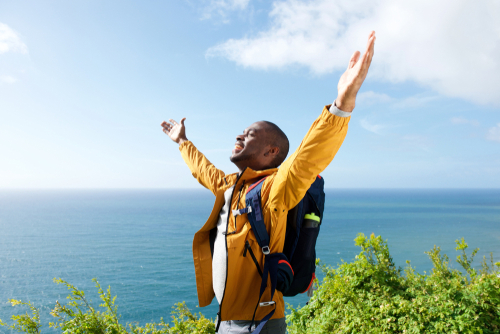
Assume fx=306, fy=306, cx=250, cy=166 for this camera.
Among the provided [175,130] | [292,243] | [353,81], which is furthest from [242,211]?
[175,130]

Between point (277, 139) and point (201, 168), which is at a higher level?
point (277, 139)

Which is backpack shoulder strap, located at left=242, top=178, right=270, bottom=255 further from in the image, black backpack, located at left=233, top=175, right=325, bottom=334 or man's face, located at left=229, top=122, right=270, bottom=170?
man's face, located at left=229, top=122, right=270, bottom=170

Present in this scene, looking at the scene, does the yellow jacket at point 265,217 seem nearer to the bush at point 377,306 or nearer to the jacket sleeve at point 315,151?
the jacket sleeve at point 315,151

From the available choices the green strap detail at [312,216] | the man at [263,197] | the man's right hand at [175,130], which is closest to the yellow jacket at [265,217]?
the man at [263,197]

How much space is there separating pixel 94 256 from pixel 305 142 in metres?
67.6

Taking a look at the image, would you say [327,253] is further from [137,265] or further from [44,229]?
[44,229]

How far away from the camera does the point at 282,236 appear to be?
1.90 meters

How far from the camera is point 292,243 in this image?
1.99 metres

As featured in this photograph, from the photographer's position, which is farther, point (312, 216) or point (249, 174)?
point (249, 174)

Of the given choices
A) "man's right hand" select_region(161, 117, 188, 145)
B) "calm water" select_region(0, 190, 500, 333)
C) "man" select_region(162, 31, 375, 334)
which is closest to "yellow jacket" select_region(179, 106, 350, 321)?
"man" select_region(162, 31, 375, 334)

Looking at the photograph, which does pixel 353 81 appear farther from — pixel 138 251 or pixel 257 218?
pixel 138 251

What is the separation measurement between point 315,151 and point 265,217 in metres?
0.55

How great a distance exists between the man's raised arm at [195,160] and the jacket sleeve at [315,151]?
3.39 ft

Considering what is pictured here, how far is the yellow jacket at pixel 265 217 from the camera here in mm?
1599
